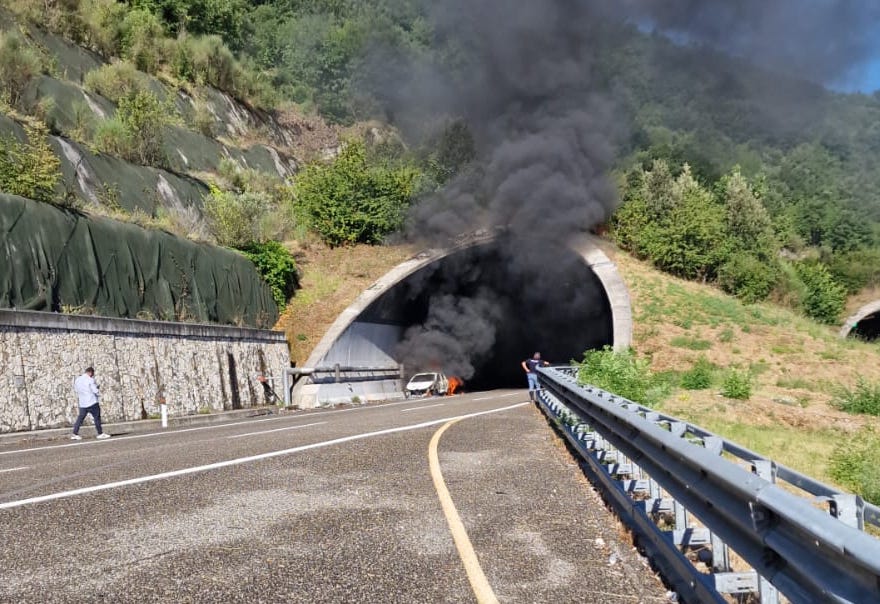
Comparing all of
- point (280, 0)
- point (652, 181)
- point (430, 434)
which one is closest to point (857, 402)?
point (430, 434)

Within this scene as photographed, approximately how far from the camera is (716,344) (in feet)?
96.7

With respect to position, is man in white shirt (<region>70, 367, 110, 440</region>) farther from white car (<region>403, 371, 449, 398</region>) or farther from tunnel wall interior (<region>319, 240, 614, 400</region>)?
white car (<region>403, 371, 449, 398</region>)

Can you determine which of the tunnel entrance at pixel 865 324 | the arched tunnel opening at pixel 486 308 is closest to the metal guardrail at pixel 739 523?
Answer: the arched tunnel opening at pixel 486 308

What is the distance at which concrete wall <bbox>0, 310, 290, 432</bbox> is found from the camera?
16.0m

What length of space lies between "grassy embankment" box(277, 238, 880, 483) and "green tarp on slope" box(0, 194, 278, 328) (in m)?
4.83

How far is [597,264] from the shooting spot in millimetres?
34094

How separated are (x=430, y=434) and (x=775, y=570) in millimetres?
9747

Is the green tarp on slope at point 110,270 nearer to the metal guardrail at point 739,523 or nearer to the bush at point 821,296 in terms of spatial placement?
the metal guardrail at point 739,523

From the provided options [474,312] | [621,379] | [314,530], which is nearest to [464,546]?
[314,530]

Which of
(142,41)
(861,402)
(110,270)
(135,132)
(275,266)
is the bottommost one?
(861,402)

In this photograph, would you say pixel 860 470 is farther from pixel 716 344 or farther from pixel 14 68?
pixel 14 68

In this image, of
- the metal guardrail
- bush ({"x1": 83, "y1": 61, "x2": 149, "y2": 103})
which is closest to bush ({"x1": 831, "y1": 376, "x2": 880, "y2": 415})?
the metal guardrail

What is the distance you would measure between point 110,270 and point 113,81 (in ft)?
74.8

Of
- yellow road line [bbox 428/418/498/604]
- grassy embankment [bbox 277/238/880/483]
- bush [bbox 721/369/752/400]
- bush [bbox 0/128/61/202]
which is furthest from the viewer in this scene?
bush [bbox 721/369/752/400]
